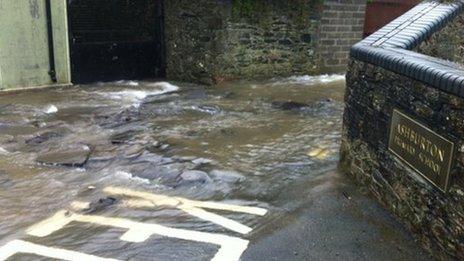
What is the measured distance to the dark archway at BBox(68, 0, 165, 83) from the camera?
34.9 feet

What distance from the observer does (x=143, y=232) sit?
433cm

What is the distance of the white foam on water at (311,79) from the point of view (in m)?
11.5

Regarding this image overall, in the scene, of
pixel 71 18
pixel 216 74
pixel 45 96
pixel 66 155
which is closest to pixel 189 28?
pixel 216 74

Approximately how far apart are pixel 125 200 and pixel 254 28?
7183mm

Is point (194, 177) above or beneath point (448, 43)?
beneath

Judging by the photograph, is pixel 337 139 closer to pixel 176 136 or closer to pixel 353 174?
pixel 353 174

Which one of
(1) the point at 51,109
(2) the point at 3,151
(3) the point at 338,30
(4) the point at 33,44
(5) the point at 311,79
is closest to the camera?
(2) the point at 3,151

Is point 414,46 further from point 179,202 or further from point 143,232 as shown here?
point 143,232

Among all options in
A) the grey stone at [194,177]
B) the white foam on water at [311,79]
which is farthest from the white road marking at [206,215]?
the white foam on water at [311,79]

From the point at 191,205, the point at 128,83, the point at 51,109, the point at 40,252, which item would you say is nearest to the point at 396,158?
the point at 191,205

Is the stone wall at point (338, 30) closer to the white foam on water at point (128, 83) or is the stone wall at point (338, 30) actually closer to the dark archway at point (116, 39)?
the dark archway at point (116, 39)

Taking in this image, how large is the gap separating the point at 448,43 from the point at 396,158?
2303mm

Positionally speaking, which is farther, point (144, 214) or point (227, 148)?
point (227, 148)

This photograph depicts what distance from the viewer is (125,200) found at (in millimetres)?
4977
